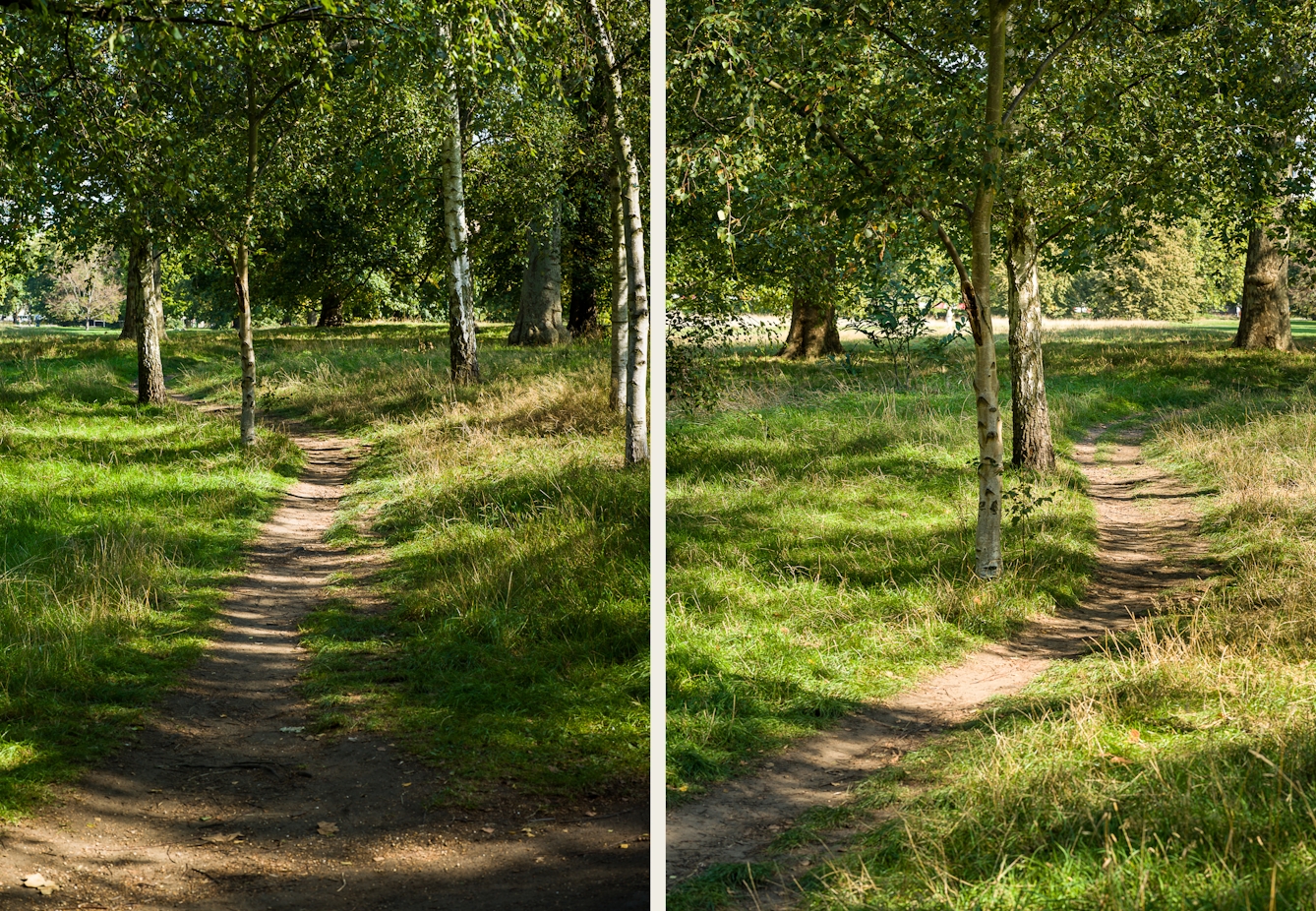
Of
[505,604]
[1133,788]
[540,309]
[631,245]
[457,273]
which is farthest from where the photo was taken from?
[540,309]

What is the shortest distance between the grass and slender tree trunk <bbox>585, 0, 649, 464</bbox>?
449cm

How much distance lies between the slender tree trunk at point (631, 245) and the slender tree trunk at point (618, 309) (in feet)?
7.25

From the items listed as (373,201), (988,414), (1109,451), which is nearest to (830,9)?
(988,414)

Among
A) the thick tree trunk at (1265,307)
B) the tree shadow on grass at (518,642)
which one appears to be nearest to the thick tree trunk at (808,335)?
the thick tree trunk at (1265,307)

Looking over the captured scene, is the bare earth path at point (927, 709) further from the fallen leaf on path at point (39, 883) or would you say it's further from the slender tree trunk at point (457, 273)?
the slender tree trunk at point (457, 273)

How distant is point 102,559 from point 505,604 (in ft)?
12.1

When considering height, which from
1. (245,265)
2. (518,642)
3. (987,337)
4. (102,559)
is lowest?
(518,642)

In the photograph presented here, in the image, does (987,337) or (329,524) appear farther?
(329,524)

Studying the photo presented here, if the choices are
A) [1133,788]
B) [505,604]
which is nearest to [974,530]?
[505,604]

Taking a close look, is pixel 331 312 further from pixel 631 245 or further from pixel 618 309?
pixel 631 245

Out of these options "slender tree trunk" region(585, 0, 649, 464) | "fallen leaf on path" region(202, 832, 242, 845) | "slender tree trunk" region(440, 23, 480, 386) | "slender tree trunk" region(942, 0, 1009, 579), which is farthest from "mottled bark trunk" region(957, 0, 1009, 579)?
"slender tree trunk" region(440, 23, 480, 386)

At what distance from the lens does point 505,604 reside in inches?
325

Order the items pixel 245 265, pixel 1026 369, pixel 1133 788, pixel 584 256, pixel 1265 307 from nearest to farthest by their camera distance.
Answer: pixel 1133 788 < pixel 1026 369 < pixel 245 265 < pixel 584 256 < pixel 1265 307

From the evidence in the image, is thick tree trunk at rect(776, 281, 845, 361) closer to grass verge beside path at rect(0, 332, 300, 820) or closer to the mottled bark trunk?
grass verge beside path at rect(0, 332, 300, 820)
